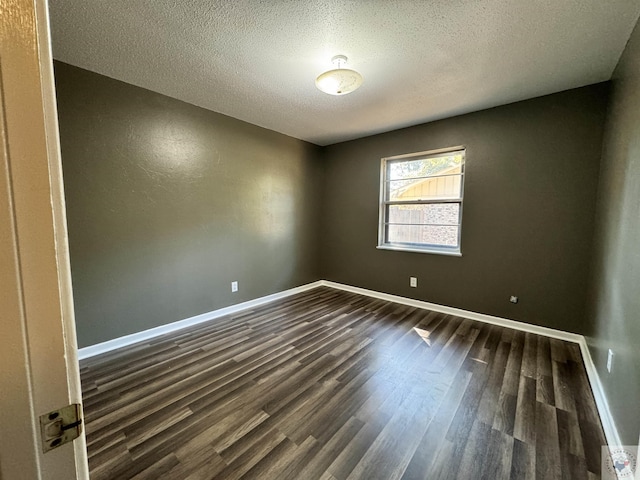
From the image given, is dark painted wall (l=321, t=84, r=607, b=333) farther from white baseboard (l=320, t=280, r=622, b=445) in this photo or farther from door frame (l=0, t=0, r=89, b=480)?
door frame (l=0, t=0, r=89, b=480)

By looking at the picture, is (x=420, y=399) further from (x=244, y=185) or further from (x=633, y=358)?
(x=244, y=185)

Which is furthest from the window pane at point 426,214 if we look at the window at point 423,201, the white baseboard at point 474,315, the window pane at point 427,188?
the white baseboard at point 474,315

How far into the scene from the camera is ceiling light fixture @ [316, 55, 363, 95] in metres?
1.96

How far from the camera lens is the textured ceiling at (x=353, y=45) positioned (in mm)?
1589

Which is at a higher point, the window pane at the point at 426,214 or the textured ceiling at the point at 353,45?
the textured ceiling at the point at 353,45

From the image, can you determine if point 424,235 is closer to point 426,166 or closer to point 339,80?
point 426,166

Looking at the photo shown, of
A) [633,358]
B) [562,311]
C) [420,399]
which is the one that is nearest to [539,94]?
[562,311]

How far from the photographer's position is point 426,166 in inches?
141

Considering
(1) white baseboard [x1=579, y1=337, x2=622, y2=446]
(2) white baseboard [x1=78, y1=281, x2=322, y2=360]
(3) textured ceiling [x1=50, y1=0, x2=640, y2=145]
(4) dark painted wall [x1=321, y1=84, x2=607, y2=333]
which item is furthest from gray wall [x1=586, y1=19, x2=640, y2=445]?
(2) white baseboard [x1=78, y1=281, x2=322, y2=360]

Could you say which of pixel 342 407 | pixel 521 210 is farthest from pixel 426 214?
pixel 342 407

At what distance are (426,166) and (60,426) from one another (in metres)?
3.92

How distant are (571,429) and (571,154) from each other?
7.92 feet

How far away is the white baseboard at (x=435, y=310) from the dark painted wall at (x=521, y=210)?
0.08 metres

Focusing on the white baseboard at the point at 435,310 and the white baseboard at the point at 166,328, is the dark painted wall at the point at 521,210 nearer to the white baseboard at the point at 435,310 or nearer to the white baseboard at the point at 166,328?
the white baseboard at the point at 435,310
